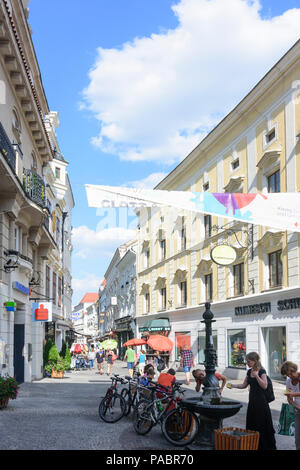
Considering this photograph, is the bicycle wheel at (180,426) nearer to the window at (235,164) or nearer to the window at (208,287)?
the window at (235,164)

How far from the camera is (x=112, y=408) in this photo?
12.4 meters

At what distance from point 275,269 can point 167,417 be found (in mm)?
15307

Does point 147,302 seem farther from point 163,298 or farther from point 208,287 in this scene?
point 208,287

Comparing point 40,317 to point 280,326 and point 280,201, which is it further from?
point 280,201

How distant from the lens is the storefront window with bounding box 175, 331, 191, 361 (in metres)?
34.5

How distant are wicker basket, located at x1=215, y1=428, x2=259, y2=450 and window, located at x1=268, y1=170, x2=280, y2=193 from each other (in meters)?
17.3

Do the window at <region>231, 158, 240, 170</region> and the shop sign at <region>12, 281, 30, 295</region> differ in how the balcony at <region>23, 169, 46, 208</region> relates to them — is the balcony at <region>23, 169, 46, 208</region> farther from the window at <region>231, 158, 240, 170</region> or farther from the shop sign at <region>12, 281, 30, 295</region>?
the window at <region>231, 158, 240, 170</region>

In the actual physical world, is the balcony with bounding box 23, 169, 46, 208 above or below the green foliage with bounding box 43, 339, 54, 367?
above

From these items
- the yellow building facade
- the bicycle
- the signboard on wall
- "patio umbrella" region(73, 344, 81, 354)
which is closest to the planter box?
the signboard on wall

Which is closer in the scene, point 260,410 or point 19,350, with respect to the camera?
point 260,410

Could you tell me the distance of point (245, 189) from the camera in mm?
26891

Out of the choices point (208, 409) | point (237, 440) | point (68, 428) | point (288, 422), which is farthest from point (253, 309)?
point (237, 440)
